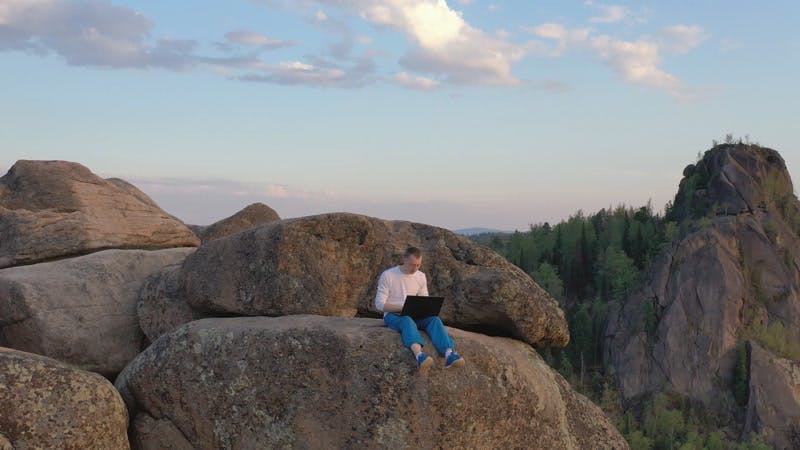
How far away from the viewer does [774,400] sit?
98.9 m

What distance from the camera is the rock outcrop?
10994 centimetres

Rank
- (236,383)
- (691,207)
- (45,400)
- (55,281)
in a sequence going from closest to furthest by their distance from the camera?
(45,400), (236,383), (55,281), (691,207)

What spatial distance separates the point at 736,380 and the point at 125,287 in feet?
343

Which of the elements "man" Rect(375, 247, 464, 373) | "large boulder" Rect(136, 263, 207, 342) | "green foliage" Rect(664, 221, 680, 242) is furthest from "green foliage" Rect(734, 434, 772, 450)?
"man" Rect(375, 247, 464, 373)

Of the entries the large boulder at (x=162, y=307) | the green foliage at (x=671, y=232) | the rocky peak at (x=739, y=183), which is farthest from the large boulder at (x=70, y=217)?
the rocky peak at (x=739, y=183)

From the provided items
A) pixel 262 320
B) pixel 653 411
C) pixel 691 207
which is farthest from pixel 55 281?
pixel 691 207

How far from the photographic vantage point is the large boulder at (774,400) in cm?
9612

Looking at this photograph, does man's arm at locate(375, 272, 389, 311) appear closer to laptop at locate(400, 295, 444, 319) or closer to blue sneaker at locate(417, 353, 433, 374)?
laptop at locate(400, 295, 444, 319)

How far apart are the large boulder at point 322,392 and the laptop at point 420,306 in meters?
0.41

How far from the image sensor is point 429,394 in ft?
37.1

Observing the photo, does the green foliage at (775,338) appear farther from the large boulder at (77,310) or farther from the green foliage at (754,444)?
the large boulder at (77,310)

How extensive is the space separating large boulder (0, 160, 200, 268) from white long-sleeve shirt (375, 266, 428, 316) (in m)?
9.42

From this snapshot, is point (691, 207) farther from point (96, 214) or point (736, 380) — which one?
point (96, 214)

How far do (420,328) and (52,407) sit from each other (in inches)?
200
